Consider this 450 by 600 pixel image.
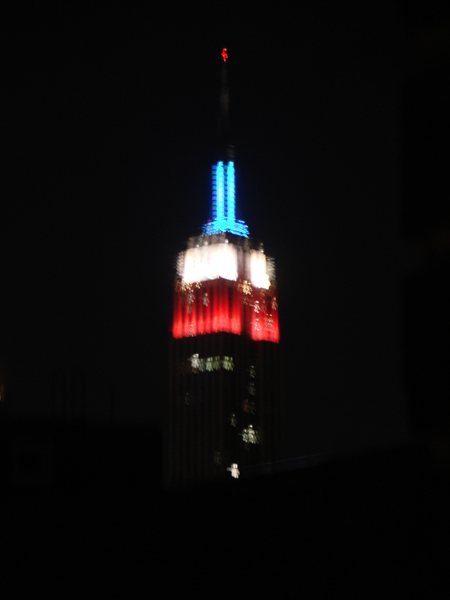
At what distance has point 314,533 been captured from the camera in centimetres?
3091

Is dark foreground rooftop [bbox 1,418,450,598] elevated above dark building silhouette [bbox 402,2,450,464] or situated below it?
below

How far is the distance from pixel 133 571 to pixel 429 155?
3053 cm

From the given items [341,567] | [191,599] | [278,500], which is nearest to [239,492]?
[278,500]

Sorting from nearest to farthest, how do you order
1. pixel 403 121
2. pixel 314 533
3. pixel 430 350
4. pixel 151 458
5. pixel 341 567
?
1. pixel 430 350
2. pixel 403 121
3. pixel 341 567
4. pixel 314 533
5. pixel 151 458

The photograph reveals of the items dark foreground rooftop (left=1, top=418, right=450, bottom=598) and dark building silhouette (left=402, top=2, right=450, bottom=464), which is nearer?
dark building silhouette (left=402, top=2, right=450, bottom=464)

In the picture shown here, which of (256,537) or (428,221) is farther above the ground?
(428,221)

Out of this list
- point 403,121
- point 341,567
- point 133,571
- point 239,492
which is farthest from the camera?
point 239,492

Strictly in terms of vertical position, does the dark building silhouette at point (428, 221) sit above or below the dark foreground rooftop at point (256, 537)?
above

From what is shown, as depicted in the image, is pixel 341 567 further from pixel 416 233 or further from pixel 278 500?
pixel 416 233

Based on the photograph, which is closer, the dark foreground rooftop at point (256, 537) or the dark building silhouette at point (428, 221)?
the dark building silhouette at point (428, 221)

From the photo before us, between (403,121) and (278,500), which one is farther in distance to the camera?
(278,500)

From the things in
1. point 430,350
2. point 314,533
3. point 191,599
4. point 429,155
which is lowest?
point 191,599

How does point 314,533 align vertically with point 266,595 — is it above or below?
above

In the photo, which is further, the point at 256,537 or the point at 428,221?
the point at 256,537
